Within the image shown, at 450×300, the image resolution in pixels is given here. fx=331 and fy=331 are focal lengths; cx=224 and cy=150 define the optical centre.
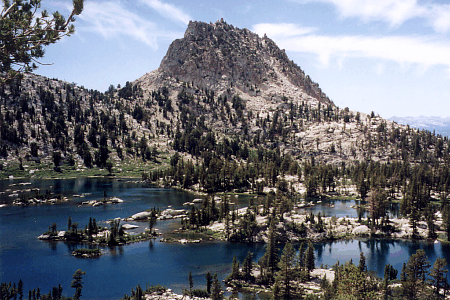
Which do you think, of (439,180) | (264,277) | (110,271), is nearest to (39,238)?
(110,271)

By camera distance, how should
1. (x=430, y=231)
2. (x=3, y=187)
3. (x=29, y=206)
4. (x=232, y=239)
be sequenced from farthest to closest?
(x=3, y=187)
(x=29, y=206)
(x=430, y=231)
(x=232, y=239)

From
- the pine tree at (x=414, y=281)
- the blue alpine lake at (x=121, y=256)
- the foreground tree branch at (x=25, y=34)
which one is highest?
the foreground tree branch at (x=25, y=34)

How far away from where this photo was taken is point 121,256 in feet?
237

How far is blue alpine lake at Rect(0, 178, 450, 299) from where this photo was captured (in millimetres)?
60094

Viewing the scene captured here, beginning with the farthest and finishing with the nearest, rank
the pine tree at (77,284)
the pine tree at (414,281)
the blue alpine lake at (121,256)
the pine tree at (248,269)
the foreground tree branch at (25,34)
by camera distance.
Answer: the blue alpine lake at (121,256) → the pine tree at (248,269) → the pine tree at (77,284) → the pine tree at (414,281) → the foreground tree branch at (25,34)

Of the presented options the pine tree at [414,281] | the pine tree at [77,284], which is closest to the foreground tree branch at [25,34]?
the pine tree at [77,284]

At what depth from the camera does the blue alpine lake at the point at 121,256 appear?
60.1 metres

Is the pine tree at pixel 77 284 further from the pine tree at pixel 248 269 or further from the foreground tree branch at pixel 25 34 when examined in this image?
the foreground tree branch at pixel 25 34

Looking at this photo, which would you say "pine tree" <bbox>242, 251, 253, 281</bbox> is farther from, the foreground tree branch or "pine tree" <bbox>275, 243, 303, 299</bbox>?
the foreground tree branch

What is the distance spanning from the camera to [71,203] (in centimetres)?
12200

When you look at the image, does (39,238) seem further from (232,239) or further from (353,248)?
(353,248)

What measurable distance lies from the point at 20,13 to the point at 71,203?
4462 inches

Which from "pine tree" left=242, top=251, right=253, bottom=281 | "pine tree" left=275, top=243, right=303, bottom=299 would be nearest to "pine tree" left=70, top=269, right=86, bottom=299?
"pine tree" left=242, top=251, right=253, bottom=281

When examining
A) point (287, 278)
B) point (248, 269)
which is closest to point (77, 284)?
point (248, 269)
